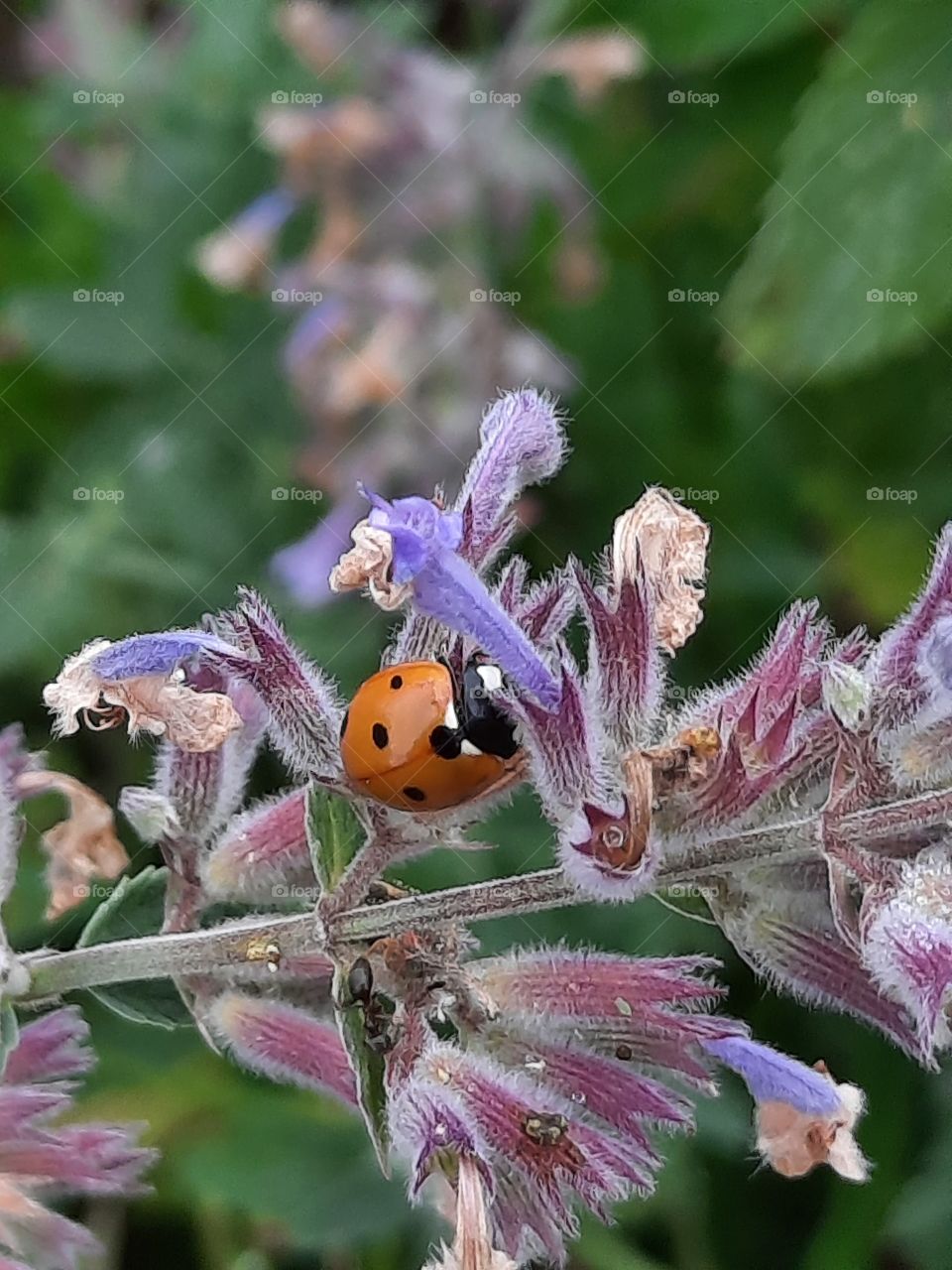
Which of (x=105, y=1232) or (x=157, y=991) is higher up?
(x=157, y=991)

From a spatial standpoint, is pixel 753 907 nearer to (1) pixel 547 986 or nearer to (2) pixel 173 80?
(1) pixel 547 986

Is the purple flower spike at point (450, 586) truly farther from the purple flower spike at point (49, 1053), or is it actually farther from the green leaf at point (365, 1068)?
the purple flower spike at point (49, 1053)

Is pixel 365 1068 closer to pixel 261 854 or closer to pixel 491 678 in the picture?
pixel 261 854

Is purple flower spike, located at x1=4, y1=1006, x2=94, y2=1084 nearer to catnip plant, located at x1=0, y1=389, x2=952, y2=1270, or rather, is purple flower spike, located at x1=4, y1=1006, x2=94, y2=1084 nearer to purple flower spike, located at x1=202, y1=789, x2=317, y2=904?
catnip plant, located at x1=0, y1=389, x2=952, y2=1270

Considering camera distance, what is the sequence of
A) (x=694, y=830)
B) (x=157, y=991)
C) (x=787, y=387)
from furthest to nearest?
1. (x=787, y=387)
2. (x=157, y=991)
3. (x=694, y=830)

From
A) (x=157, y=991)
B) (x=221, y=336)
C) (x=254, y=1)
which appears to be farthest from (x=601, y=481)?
(x=157, y=991)

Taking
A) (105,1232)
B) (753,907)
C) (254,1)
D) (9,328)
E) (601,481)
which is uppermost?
(254,1)

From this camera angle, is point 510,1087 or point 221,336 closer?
point 510,1087

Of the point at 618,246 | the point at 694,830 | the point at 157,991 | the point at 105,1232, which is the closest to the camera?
the point at 694,830
